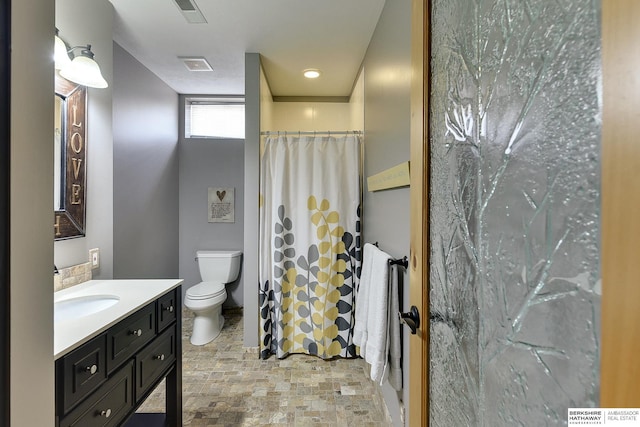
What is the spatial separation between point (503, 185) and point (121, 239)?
108 inches

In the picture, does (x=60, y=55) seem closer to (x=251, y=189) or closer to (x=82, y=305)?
(x=82, y=305)

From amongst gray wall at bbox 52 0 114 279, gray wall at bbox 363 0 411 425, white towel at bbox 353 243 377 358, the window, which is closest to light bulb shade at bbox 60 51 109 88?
gray wall at bbox 52 0 114 279

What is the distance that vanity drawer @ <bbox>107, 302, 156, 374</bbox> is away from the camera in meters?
1.10

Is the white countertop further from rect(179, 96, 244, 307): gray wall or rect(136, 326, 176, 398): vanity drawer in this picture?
rect(179, 96, 244, 307): gray wall

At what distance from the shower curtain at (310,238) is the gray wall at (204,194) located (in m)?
1.09

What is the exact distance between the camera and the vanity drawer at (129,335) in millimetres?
1104

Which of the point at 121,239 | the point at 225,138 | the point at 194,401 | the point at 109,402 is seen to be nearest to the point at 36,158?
the point at 109,402

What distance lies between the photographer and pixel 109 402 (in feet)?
3.57

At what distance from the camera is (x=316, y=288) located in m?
2.52

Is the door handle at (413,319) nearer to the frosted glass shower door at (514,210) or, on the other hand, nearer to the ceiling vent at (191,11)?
the frosted glass shower door at (514,210)

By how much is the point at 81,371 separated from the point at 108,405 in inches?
9.0

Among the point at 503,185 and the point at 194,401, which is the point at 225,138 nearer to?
the point at 194,401

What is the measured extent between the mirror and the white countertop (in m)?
0.34

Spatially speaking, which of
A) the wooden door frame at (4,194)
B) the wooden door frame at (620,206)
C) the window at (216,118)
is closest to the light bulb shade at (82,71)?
the wooden door frame at (4,194)
